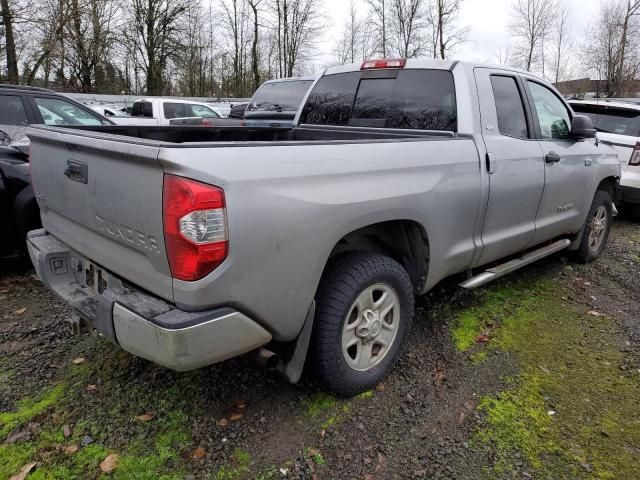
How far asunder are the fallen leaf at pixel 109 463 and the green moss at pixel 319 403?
972 mm

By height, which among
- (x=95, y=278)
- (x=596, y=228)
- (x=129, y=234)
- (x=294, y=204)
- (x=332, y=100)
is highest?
(x=332, y=100)

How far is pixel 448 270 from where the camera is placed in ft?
10.9

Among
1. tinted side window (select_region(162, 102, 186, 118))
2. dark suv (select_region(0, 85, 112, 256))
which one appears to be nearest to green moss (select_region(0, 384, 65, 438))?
dark suv (select_region(0, 85, 112, 256))

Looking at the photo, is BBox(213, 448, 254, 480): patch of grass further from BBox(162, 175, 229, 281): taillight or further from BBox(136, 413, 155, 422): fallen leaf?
BBox(162, 175, 229, 281): taillight

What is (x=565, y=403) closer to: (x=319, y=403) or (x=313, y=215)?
(x=319, y=403)

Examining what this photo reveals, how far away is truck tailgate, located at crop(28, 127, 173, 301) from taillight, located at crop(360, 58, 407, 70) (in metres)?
2.27

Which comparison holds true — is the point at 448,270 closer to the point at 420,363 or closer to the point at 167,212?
the point at 420,363

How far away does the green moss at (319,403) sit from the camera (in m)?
2.77

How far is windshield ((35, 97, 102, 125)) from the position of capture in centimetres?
659

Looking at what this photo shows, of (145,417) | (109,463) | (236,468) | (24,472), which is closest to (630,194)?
(236,468)

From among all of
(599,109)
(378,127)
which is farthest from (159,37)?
(378,127)

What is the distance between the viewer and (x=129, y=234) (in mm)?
2240

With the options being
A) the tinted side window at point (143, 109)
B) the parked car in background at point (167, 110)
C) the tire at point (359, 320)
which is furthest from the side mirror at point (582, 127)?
the tinted side window at point (143, 109)

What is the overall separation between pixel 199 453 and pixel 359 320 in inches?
41.0
